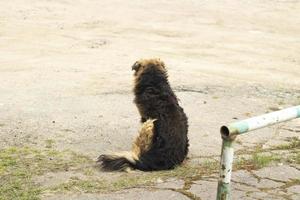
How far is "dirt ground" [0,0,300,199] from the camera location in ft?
24.9

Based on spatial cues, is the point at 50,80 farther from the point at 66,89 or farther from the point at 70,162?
the point at 70,162

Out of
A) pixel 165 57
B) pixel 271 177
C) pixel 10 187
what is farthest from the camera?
pixel 165 57

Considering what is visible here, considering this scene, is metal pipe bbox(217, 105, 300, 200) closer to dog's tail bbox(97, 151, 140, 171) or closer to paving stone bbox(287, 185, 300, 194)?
paving stone bbox(287, 185, 300, 194)

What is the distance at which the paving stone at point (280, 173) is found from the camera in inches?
236

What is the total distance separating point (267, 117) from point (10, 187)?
263cm

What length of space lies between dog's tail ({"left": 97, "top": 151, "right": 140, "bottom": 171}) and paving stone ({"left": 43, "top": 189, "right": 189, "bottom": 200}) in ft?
1.89

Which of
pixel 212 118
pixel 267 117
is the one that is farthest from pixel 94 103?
pixel 267 117

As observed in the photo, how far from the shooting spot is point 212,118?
848 cm

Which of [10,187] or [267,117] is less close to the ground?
[267,117]

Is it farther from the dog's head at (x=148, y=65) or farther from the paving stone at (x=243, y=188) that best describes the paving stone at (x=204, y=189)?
the dog's head at (x=148, y=65)

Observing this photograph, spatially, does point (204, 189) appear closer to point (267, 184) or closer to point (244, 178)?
point (244, 178)

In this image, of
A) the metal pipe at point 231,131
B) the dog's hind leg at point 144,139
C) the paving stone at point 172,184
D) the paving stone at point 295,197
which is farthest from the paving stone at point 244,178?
the metal pipe at point 231,131

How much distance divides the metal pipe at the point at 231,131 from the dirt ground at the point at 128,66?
1529 millimetres

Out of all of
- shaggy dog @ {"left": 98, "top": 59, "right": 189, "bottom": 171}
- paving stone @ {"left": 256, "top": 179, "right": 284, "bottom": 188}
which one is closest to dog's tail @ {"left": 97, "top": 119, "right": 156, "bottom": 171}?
shaggy dog @ {"left": 98, "top": 59, "right": 189, "bottom": 171}
